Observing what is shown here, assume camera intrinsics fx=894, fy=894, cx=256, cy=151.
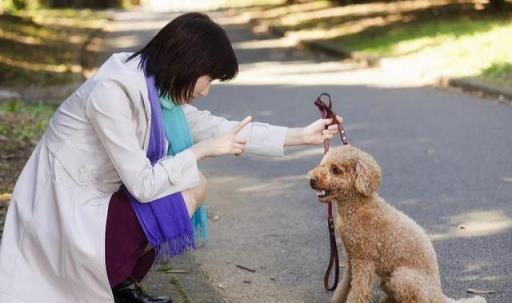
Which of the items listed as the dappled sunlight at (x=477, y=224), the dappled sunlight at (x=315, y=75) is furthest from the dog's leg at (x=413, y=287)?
the dappled sunlight at (x=315, y=75)

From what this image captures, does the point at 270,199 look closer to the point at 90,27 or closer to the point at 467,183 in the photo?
the point at 467,183

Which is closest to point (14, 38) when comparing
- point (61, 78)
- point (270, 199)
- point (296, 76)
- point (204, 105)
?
point (61, 78)

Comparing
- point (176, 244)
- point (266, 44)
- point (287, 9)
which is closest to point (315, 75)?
point (266, 44)

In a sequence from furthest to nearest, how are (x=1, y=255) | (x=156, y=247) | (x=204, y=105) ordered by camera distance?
(x=204, y=105), (x=156, y=247), (x=1, y=255)

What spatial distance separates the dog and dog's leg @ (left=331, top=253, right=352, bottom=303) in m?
0.12

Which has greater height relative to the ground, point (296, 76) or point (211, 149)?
point (211, 149)

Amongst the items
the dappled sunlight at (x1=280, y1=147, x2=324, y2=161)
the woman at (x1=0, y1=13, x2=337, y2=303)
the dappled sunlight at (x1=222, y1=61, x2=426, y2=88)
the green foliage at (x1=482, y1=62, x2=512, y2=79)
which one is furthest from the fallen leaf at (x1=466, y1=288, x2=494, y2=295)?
the dappled sunlight at (x1=222, y1=61, x2=426, y2=88)

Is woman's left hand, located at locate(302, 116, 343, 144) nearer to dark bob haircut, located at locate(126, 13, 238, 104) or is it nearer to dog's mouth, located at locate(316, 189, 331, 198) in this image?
dog's mouth, located at locate(316, 189, 331, 198)

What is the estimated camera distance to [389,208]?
3877 millimetres

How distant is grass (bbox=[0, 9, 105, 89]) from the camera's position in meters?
13.8

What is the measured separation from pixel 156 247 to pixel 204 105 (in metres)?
8.25

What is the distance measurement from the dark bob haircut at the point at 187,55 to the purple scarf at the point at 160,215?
7cm

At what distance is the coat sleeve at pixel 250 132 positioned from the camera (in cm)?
419

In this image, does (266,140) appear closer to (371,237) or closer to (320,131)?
(320,131)
